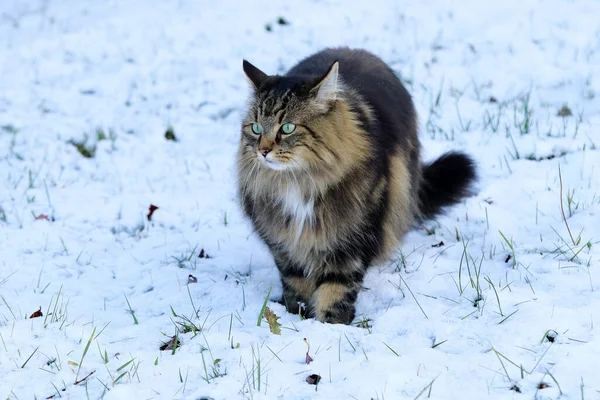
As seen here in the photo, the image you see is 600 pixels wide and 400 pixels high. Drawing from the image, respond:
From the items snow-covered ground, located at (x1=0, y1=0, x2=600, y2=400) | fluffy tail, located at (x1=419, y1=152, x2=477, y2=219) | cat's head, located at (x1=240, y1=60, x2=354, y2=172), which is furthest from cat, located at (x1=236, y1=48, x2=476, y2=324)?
fluffy tail, located at (x1=419, y1=152, x2=477, y2=219)

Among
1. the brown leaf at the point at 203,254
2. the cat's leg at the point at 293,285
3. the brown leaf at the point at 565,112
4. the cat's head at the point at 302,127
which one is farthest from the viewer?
the brown leaf at the point at 565,112

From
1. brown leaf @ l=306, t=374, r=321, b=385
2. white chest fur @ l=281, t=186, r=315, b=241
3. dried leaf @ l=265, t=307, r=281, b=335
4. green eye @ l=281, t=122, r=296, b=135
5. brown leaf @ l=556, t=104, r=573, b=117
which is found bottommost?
dried leaf @ l=265, t=307, r=281, b=335

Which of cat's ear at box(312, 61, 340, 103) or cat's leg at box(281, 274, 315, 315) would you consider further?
cat's leg at box(281, 274, 315, 315)

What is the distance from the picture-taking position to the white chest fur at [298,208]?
9.66 ft

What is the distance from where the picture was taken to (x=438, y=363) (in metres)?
2.44

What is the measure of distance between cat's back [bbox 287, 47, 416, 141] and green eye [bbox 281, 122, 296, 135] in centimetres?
41

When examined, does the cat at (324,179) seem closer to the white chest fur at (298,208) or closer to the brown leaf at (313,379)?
the white chest fur at (298,208)

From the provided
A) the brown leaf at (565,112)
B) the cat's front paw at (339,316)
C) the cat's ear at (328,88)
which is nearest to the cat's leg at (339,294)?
the cat's front paw at (339,316)

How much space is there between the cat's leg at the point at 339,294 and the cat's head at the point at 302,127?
0.50m

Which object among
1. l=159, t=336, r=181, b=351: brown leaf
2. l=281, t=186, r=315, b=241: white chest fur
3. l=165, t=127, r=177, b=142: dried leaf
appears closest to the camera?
l=159, t=336, r=181, b=351: brown leaf

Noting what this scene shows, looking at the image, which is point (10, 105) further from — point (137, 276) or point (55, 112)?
point (137, 276)

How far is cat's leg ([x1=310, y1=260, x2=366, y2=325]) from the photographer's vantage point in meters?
3.02

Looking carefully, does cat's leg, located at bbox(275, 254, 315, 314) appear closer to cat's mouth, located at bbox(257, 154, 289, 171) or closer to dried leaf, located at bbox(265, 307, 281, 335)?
dried leaf, located at bbox(265, 307, 281, 335)

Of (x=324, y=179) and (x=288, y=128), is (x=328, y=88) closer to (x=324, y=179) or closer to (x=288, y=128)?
(x=288, y=128)
